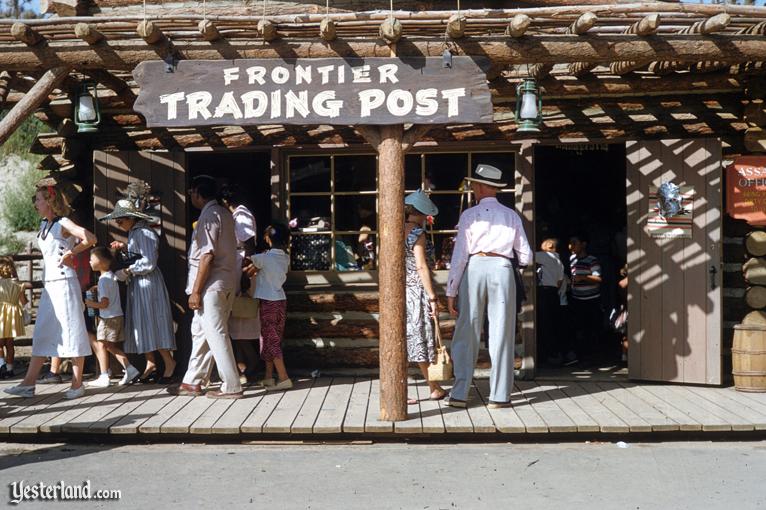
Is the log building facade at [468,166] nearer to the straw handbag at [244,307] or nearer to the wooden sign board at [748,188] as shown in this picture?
the wooden sign board at [748,188]

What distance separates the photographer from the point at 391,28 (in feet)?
21.6

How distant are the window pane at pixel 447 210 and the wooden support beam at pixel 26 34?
4044mm

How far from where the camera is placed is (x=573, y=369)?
955 cm

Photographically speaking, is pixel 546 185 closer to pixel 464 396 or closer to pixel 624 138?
pixel 624 138

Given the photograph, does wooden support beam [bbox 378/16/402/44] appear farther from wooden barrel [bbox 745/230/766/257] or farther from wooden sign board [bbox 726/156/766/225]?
wooden barrel [bbox 745/230/766/257]

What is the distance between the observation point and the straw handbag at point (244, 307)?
8.30 m

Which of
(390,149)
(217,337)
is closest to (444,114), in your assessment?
(390,149)

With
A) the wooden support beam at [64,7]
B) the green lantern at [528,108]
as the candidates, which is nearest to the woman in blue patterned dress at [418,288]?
the green lantern at [528,108]

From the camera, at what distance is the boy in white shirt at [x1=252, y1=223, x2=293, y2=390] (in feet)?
26.8

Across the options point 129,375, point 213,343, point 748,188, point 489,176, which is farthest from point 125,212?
point 748,188

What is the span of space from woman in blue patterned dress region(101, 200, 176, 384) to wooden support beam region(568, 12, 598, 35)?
4.29 metres

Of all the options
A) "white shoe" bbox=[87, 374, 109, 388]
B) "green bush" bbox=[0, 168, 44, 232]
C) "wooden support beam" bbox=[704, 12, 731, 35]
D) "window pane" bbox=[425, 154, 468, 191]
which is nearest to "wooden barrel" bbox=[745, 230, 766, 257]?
"wooden support beam" bbox=[704, 12, 731, 35]

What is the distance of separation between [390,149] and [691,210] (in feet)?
10.5

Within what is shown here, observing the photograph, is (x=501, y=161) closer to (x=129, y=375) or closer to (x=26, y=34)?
(x=129, y=375)
